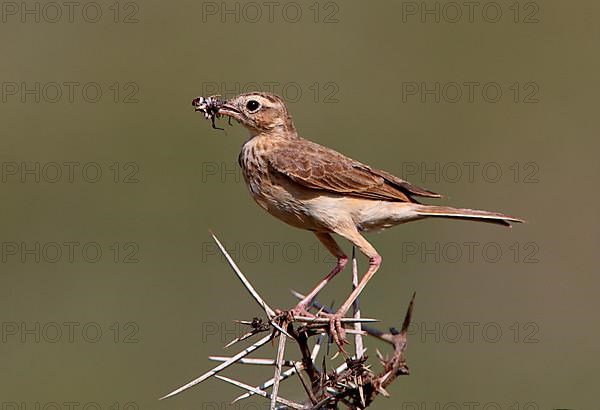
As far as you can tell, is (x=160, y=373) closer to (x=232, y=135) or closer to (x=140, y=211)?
(x=140, y=211)

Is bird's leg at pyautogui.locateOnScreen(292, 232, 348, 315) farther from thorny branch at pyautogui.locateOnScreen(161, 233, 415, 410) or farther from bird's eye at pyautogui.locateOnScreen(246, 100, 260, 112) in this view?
thorny branch at pyautogui.locateOnScreen(161, 233, 415, 410)

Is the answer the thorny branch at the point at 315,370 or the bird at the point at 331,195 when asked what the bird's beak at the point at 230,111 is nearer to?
the bird at the point at 331,195

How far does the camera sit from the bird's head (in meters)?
6.71

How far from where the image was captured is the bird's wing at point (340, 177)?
6332 mm

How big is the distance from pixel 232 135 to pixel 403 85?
2928 millimetres

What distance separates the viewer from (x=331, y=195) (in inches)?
250

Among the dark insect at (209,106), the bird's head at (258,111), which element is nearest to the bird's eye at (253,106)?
the bird's head at (258,111)

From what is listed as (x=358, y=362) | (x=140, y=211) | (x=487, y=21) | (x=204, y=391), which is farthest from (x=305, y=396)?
(x=487, y=21)

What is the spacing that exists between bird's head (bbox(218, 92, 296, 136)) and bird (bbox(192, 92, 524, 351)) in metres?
0.02

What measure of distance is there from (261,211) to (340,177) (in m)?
6.96

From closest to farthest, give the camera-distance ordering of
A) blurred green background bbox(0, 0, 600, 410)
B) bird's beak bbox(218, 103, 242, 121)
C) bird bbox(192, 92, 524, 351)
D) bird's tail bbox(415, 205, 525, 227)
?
bird's tail bbox(415, 205, 525, 227), bird bbox(192, 92, 524, 351), bird's beak bbox(218, 103, 242, 121), blurred green background bbox(0, 0, 600, 410)

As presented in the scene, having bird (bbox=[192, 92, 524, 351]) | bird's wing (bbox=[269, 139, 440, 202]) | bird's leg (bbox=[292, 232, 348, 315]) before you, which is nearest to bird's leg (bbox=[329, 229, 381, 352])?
bird (bbox=[192, 92, 524, 351])

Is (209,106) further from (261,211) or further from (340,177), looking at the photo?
(261,211)

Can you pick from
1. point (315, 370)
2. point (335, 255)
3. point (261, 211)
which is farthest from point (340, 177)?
point (261, 211)
